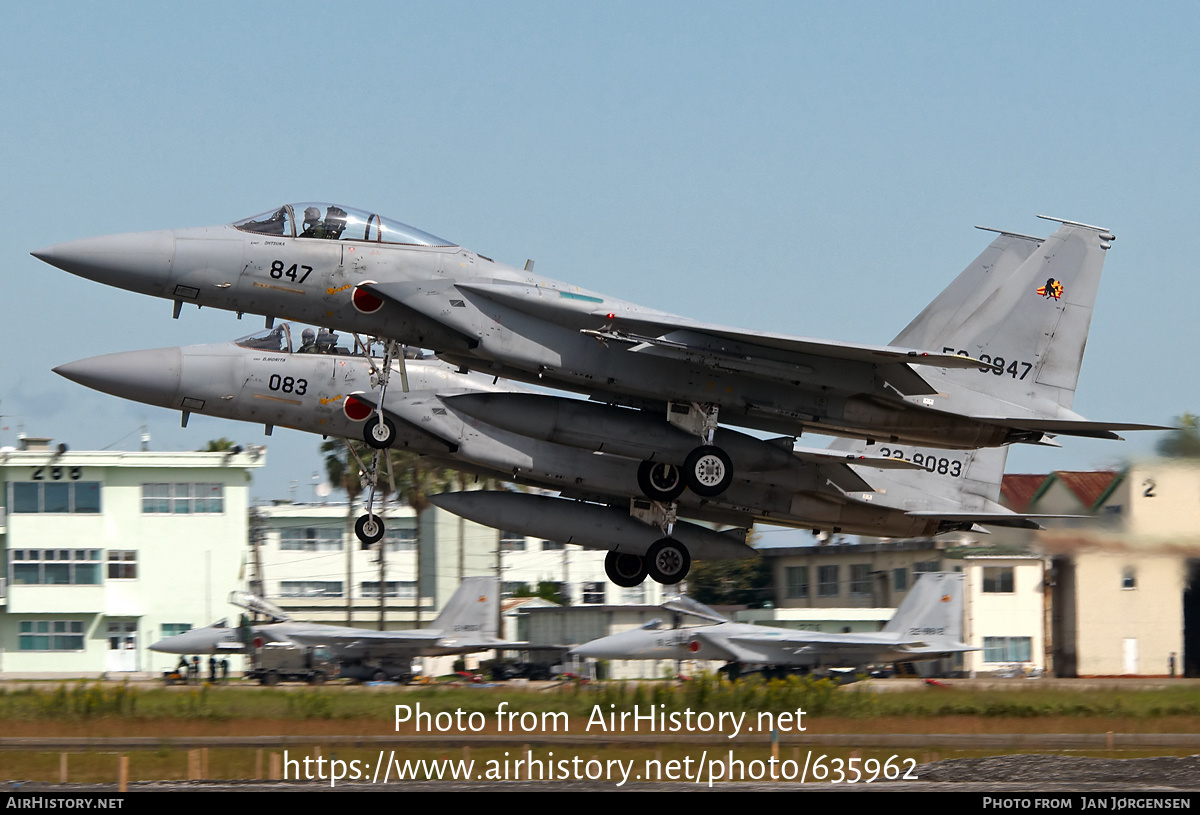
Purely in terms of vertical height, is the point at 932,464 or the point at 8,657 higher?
the point at 932,464

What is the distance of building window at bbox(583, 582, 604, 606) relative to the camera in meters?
58.3

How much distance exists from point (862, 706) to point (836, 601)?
2360 centimetres

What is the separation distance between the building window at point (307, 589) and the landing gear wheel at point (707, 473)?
41.5 meters

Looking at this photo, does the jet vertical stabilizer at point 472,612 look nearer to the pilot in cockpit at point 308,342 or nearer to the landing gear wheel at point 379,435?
the pilot in cockpit at point 308,342

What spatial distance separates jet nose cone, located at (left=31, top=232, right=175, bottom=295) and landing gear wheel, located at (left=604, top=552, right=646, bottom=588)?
26.1 ft

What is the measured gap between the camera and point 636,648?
34.8 meters

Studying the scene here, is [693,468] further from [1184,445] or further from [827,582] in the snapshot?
[827,582]

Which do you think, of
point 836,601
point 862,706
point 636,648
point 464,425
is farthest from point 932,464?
point 836,601

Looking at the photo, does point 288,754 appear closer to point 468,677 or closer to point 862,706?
point 862,706

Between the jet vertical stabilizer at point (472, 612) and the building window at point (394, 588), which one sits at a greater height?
the jet vertical stabilizer at point (472, 612)

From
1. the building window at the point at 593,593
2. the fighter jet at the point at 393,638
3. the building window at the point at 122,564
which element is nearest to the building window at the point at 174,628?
the building window at the point at 122,564

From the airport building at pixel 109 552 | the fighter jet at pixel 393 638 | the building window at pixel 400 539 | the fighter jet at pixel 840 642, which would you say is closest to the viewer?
the fighter jet at pixel 840 642

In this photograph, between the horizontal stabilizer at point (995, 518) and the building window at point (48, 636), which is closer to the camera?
the horizontal stabilizer at point (995, 518)

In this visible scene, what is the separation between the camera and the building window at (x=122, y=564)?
47750 millimetres
